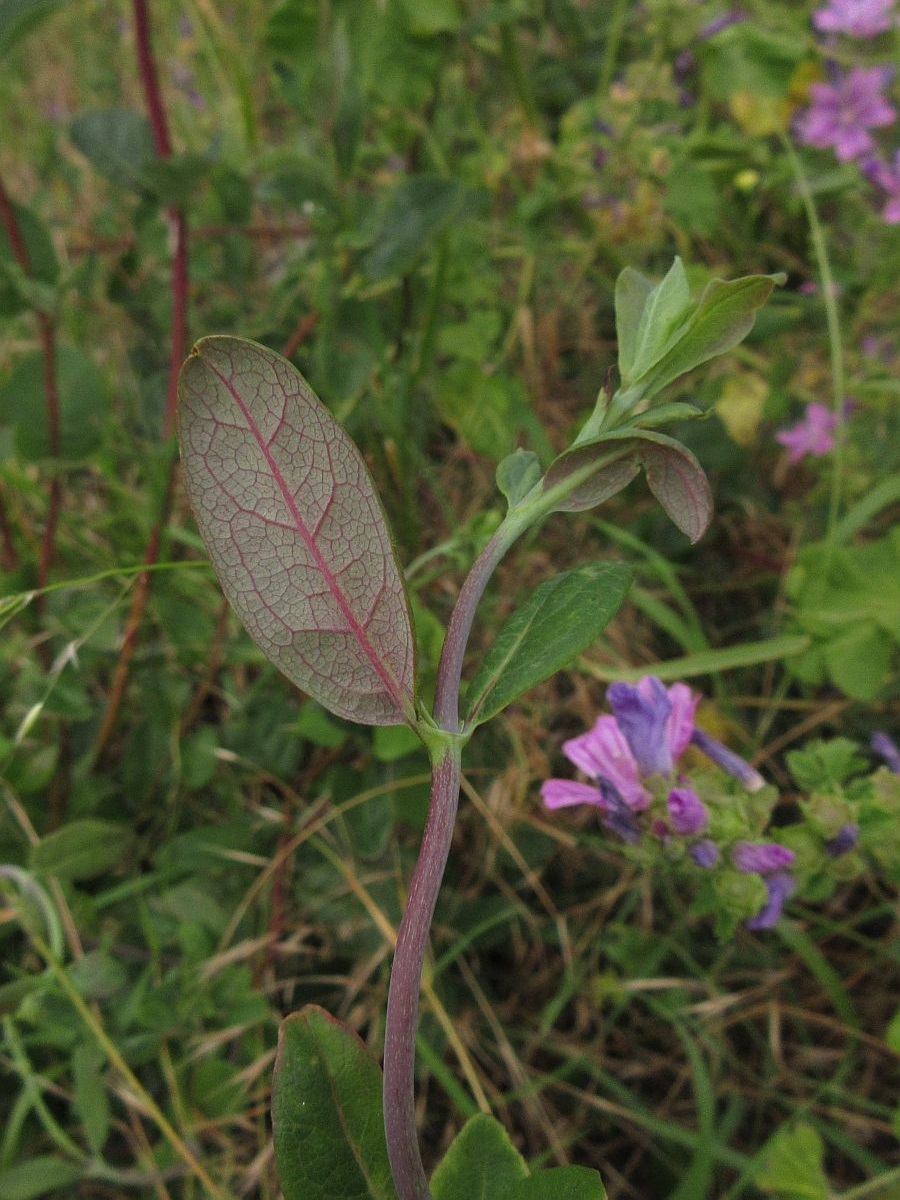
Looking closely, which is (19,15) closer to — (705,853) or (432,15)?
(432,15)

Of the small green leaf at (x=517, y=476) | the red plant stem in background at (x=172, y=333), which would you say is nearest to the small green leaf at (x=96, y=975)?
the red plant stem in background at (x=172, y=333)

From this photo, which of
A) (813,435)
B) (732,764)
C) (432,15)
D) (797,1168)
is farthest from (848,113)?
(797,1168)

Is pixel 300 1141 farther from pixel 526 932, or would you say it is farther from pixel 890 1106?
pixel 890 1106

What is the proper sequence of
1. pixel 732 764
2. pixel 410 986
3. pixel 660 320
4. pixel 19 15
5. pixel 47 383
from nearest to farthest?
1. pixel 410 986
2. pixel 660 320
3. pixel 19 15
4. pixel 732 764
5. pixel 47 383

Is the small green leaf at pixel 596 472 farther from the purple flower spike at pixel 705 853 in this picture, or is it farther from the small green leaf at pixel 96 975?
the small green leaf at pixel 96 975

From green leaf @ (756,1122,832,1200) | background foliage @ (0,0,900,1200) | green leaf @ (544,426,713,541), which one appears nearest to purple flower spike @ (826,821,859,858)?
background foliage @ (0,0,900,1200)

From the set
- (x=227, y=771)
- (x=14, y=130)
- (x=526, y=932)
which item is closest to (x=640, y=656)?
(x=526, y=932)
